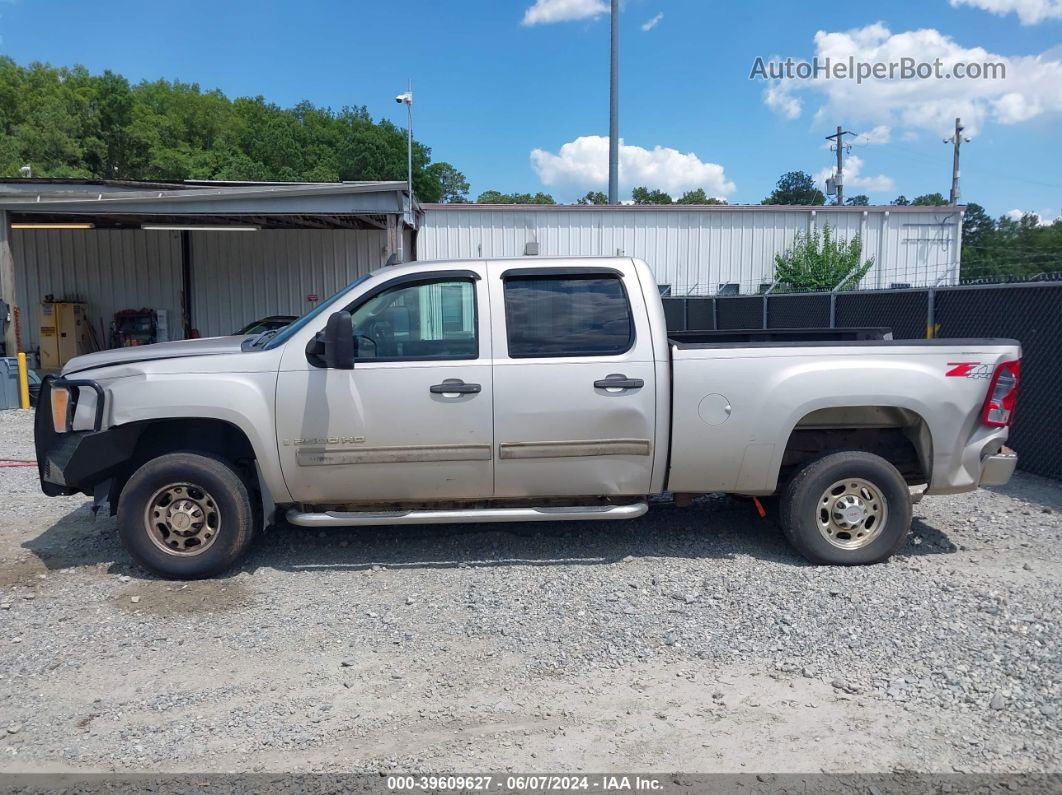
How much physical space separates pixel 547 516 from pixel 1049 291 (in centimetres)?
578

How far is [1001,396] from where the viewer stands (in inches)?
202

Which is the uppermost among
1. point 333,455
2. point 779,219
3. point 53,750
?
point 779,219

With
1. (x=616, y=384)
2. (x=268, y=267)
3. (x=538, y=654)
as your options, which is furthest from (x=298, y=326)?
(x=268, y=267)

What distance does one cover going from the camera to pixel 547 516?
5113mm

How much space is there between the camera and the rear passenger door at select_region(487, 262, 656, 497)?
505 centimetres

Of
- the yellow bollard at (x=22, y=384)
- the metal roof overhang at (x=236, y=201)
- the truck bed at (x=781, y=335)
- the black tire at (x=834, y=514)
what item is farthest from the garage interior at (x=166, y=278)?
the black tire at (x=834, y=514)

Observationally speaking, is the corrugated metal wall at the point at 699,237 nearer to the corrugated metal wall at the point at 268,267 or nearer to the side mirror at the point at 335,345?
the corrugated metal wall at the point at 268,267

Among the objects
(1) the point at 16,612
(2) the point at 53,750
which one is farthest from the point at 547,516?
(1) the point at 16,612

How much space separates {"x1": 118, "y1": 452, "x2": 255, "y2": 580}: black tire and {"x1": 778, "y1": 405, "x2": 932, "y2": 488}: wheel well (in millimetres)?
3621

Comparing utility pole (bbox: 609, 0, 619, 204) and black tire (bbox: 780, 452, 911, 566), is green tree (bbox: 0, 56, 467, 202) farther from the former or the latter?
black tire (bbox: 780, 452, 911, 566)

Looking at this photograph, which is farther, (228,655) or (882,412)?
(882,412)

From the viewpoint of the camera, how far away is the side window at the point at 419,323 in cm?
513

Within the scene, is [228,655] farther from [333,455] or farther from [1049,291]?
[1049,291]

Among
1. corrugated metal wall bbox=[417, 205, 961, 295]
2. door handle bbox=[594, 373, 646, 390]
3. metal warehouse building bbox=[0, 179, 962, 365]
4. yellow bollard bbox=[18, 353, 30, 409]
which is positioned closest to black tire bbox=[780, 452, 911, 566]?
door handle bbox=[594, 373, 646, 390]
